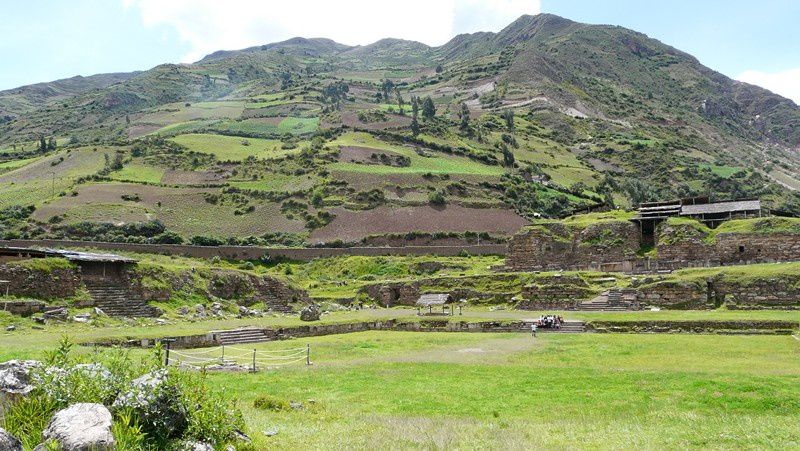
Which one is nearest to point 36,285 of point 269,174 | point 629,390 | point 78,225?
point 629,390

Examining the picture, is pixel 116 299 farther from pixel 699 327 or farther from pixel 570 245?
pixel 570 245

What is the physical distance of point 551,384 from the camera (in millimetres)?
17531

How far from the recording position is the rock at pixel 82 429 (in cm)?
697

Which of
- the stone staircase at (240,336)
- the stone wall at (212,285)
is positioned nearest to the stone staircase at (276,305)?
the stone wall at (212,285)

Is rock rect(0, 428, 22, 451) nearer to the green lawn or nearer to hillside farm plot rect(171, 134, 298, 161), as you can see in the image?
the green lawn

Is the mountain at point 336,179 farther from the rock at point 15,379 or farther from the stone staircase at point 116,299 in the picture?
the rock at point 15,379

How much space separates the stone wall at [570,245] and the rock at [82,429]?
→ 51487 mm

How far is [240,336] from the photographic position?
31.4m

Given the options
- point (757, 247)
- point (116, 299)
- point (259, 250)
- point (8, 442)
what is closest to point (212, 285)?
point (116, 299)

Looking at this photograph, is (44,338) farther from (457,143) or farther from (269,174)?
(457,143)

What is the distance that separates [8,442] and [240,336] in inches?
993

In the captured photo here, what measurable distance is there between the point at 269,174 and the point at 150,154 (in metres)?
29.8

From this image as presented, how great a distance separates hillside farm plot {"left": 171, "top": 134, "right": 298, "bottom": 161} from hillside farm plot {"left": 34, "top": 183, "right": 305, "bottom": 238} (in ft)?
88.0

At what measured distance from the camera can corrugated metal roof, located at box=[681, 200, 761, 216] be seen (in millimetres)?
54000
